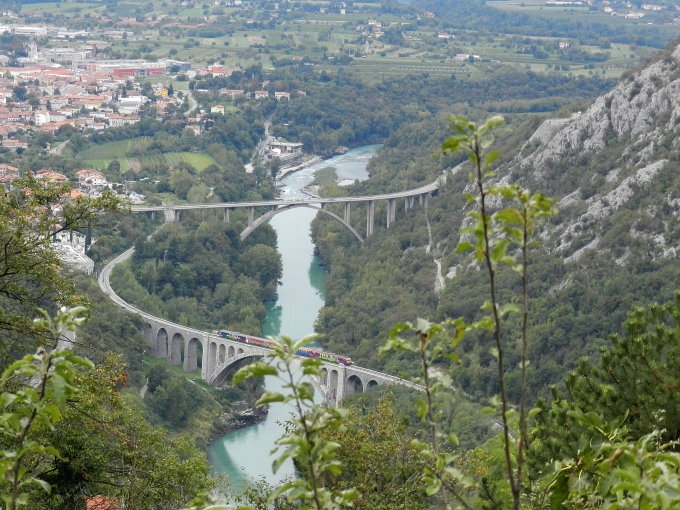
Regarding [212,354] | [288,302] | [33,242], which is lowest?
[288,302]

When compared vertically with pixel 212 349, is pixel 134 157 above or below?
below

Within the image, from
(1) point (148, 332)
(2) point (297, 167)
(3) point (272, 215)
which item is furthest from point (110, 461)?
(2) point (297, 167)

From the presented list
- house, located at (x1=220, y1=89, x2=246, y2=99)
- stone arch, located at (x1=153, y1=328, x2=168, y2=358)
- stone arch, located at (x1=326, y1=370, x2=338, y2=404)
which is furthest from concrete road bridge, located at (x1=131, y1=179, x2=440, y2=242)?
house, located at (x1=220, y1=89, x2=246, y2=99)

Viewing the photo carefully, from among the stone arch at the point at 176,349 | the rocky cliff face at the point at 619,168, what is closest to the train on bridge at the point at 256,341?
the stone arch at the point at 176,349

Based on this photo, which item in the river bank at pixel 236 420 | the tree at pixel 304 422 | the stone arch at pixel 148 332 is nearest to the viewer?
the tree at pixel 304 422

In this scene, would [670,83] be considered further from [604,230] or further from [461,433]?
[461,433]

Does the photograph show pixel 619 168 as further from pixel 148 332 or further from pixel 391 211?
pixel 148 332

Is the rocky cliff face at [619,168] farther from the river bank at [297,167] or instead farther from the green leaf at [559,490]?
the green leaf at [559,490]
